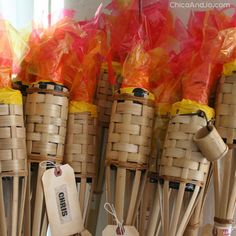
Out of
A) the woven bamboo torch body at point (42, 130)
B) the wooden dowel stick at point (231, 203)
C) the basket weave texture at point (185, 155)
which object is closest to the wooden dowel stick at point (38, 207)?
the woven bamboo torch body at point (42, 130)

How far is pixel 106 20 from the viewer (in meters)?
0.85

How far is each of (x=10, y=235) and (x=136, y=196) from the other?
22 cm

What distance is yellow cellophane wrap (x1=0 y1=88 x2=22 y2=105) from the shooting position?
0.70 meters

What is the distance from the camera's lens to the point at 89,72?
797 millimetres

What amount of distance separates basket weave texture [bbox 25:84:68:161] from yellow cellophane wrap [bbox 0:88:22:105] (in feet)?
0.12

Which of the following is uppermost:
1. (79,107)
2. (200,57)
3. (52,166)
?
(200,57)

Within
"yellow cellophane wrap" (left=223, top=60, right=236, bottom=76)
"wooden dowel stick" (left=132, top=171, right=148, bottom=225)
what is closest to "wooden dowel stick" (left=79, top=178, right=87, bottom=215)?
"wooden dowel stick" (left=132, top=171, right=148, bottom=225)

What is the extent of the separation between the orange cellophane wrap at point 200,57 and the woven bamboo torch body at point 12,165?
0.95 feet

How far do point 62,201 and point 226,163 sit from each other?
293 mm

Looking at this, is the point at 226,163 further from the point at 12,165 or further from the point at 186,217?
the point at 12,165

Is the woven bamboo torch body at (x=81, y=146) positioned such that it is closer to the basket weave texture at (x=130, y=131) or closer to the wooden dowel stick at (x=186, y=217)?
the basket weave texture at (x=130, y=131)

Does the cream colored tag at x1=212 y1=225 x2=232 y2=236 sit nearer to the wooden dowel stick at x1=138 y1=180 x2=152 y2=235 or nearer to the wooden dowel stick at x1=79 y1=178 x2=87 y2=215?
the wooden dowel stick at x1=138 y1=180 x2=152 y2=235

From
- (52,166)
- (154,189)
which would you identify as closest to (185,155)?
(154,189)

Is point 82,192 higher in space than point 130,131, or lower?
lower
